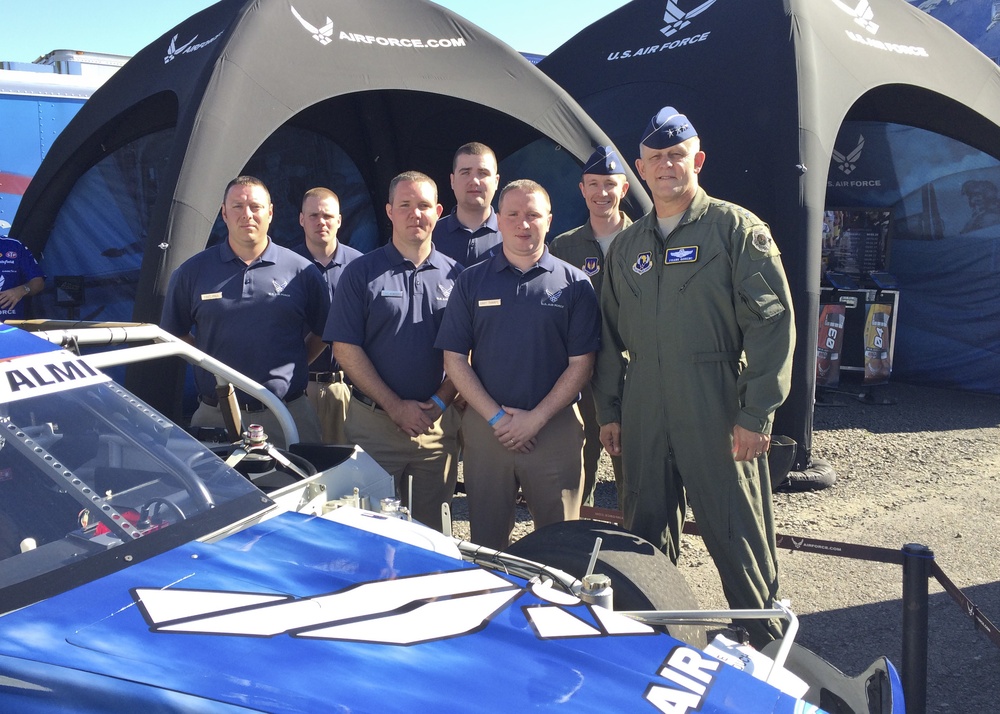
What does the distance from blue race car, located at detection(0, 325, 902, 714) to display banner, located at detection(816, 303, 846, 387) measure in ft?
23.0

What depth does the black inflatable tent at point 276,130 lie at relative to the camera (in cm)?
523

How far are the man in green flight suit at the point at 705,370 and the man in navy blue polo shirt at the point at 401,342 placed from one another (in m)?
0.94

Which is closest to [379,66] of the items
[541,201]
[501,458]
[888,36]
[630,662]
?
[541,201]

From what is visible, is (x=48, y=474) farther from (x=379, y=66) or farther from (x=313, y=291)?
(x=379, y=66)

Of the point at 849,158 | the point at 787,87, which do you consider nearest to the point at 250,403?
the point at 787,87

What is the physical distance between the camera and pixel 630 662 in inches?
71.6

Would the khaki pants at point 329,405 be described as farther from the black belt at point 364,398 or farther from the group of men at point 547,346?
the black belt at point 364,398

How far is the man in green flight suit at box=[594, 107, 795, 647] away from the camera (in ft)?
10.6

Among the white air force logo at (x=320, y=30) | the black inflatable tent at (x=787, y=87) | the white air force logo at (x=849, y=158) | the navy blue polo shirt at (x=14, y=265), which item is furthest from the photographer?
the white air force logo at (x=849, y=158)

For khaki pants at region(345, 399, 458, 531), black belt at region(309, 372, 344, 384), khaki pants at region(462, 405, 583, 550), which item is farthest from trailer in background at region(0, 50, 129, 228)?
khaki pants at region(462, 405, 583, 550)

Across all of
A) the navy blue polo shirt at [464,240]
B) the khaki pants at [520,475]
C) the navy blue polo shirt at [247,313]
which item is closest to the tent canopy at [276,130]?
the navy blue polo shirt at [247,313]

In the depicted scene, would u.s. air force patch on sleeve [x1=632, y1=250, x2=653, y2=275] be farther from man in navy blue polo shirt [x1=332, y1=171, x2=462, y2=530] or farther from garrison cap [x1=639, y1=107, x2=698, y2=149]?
man in navy blue polo shirt [x1=332, y1=171, x2=462, y2=530]

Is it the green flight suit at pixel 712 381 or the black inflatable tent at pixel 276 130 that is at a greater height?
the black inflatable tent at pixel 276 130

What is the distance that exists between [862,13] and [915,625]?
21.0ft
